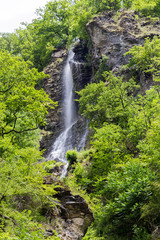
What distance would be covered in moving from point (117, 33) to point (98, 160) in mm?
19569

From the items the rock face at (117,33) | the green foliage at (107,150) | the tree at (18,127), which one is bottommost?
the green foliage at (107,150)

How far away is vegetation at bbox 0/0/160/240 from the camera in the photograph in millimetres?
7781

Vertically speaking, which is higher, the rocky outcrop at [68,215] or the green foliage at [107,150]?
the green foliage at [107,150]

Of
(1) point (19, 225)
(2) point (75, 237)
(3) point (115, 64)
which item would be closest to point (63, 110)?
(3) point (115, 64)

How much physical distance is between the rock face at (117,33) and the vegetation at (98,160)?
193cm

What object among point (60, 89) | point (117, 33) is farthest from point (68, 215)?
point (60, 89)

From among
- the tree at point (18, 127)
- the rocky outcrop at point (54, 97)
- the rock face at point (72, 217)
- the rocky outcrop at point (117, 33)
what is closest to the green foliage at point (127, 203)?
the rock face at point (72, 217)

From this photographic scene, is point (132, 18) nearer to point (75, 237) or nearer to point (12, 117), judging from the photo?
point (12, 117)

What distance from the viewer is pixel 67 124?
107 ft

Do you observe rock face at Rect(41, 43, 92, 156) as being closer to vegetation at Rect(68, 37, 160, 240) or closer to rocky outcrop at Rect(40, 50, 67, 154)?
rocky outcrop at Rect(40, 50, 67, 154)

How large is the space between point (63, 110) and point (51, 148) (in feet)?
22.4

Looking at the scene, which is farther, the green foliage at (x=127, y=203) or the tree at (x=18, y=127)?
the green foliage at (x=127, y=203)

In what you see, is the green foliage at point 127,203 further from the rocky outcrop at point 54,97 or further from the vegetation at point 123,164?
the rocky outcrop at point 54,97

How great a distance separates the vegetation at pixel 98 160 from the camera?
778 centimetres
